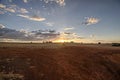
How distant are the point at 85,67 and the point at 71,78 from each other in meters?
5.04

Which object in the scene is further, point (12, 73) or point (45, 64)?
point (45, 64)

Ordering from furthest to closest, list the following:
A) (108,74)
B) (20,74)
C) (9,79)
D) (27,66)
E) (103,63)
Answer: (103,63) → (108,74) → (27,66) → (20,74) → (9,79)

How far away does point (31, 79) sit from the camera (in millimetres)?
17062

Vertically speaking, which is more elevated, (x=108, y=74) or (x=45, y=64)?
(x=45, y=64)

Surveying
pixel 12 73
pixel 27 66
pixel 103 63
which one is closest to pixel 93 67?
pixel 103 63

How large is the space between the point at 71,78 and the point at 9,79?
7272 mm

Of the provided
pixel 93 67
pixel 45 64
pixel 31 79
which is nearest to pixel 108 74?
pixel 93 67

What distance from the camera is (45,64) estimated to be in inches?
880

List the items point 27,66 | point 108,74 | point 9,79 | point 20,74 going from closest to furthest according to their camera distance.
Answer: point 9,79 < point 20,74 < point 27,66 < point 108,74

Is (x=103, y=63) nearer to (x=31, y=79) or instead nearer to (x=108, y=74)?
(x=108, y=74)

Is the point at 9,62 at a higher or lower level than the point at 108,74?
higher

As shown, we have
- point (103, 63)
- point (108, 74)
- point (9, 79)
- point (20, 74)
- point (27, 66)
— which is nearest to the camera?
point (9, 79)

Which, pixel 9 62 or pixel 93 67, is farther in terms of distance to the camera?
pixel 93 67

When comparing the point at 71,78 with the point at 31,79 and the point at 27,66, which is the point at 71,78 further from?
the point at 27,66
